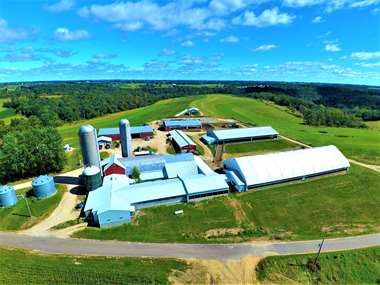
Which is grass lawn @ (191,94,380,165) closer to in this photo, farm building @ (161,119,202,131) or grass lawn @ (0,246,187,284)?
farm building @ (161,119,202,131)

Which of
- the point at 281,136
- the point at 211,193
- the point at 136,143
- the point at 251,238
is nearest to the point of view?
the point at 251,238

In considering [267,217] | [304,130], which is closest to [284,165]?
[267,217]

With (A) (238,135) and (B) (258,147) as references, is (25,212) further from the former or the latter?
(B) (258,147)

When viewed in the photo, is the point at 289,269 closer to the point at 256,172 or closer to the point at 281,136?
the point at 256,172

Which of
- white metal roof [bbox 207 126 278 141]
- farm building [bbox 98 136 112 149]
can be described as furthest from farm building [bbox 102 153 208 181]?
white metal roof [bbox 207 126 278 141]

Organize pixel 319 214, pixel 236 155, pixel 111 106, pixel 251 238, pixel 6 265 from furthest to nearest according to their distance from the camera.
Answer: pixel 111 106, pixel 236 155, pixel 319 214, pixel 251 238, pixel 6 265

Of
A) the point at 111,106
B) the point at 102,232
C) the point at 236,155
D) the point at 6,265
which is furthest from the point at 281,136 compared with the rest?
the point at 111,106
